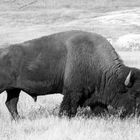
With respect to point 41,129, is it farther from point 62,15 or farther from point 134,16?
point 62,15

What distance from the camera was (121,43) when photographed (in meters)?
31.0

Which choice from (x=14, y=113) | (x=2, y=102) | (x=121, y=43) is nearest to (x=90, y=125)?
(x=14, y=113)

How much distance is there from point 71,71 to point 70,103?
23.8 inches

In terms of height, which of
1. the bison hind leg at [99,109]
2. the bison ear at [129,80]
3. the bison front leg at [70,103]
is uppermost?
the bison ear at [129,80]

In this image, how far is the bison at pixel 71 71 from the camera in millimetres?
8555

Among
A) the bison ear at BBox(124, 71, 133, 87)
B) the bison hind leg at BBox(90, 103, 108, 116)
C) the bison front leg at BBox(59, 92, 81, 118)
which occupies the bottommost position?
the bison hind leg at BBox(90, 103, 108, 116)

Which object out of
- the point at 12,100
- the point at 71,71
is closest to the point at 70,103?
the point at 71,71

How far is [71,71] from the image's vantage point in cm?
853

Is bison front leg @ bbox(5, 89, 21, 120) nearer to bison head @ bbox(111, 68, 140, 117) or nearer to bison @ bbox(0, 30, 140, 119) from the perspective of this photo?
bison @ bbox(0, 30, 140, 119)

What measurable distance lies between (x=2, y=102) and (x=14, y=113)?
5.21ft

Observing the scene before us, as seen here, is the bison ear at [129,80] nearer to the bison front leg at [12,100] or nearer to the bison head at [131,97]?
the bison head at [131,97]

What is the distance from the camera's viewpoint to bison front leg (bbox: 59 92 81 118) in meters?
8.54

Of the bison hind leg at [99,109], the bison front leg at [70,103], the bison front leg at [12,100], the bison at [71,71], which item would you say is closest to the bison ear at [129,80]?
the bison at [71,71]

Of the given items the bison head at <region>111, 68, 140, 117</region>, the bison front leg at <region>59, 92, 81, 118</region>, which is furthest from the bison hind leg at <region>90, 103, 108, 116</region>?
the bison front leg at <region>59, 92, 81, 118</region>
